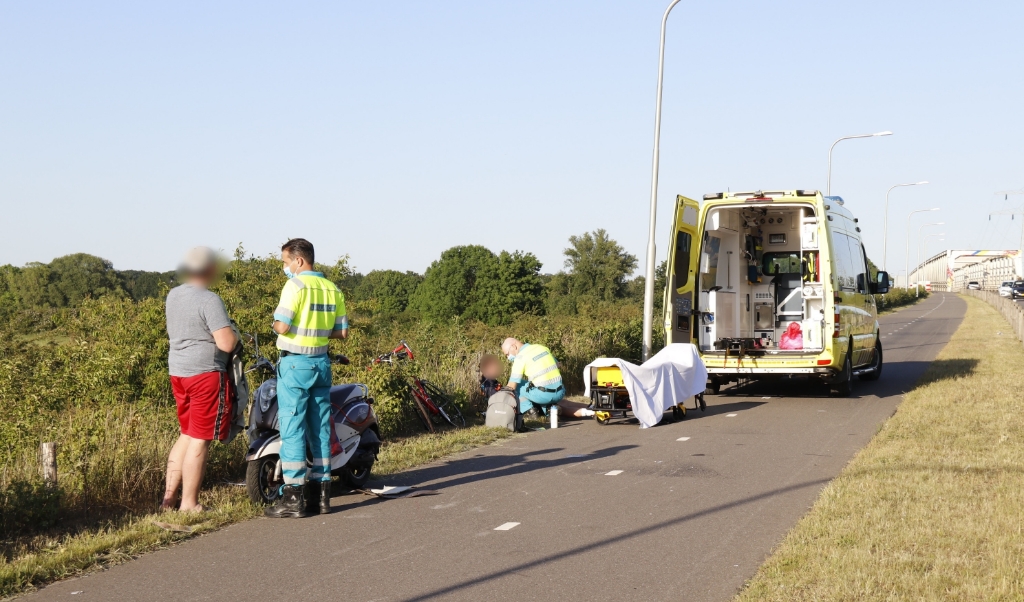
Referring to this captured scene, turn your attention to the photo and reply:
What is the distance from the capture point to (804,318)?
49.5ft

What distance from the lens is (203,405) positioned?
6.84 metres

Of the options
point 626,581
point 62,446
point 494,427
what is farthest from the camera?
point 494,427

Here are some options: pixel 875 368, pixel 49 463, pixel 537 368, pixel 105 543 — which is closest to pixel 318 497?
pixel 105 543

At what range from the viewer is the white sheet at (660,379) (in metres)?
12.3

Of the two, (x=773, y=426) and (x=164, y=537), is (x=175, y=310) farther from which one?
(x=773, y=426)

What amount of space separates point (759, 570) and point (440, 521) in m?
2.35

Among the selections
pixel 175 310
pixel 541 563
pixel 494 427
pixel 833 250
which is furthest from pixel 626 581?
pixel 833 250

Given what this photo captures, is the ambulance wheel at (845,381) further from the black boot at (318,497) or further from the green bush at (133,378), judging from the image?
the black boot at (318,497)

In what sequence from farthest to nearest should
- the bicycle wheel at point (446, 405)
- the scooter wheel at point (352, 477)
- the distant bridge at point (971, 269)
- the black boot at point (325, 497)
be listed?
the distant bridge at point (971, 269)
the bicycle wheel at point (446, 405)
the scooter wheel at point (352, 477)
the black boot at point (325, 497)

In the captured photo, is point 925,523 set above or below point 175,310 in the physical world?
below

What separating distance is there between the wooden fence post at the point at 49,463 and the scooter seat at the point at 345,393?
2.04 metres

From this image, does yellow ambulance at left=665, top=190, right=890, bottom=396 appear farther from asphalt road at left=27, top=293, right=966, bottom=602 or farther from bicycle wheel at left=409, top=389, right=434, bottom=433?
bicycle wheel at left=409, top=389, right=434, bottom=433

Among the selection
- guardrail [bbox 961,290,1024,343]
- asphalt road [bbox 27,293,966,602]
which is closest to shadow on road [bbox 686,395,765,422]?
asphalt road [bbox 27,293,966,602]

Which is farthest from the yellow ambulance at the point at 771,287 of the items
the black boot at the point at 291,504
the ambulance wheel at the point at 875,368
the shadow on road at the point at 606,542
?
the black boot at the point at 291,504
